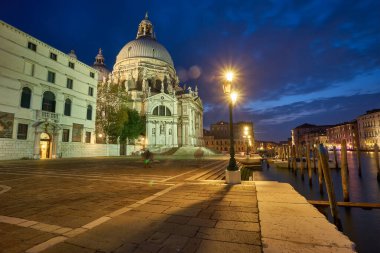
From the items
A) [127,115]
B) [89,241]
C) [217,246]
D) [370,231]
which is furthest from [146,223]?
[127,115]

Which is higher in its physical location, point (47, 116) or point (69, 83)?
point (69, 83)

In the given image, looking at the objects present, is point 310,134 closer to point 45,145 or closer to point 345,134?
point 345,134

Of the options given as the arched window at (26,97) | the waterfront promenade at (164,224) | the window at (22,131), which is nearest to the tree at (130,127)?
the arched window at (26,97)

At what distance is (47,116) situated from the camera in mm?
24812

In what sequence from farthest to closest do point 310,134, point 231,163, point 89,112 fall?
point 310,134 → point 89,112 → point 231,163

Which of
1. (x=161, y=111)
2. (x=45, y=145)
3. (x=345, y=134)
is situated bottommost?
(x=45, y=145)

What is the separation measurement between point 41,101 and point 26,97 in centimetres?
163

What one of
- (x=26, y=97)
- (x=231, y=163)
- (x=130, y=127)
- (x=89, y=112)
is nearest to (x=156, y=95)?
(x=130, y=127)

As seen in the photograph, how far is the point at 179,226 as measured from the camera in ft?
12.2

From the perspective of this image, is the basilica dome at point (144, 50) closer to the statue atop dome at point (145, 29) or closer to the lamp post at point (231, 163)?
the statue atop dome at point (145, 29)

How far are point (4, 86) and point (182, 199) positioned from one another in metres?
24.6

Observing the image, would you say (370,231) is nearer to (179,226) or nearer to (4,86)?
(179,226)

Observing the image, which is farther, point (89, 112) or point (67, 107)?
point (89, 112)

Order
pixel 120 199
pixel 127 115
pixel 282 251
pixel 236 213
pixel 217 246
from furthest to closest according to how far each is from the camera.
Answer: pixel 127 115 → pixel 120 199 → pixel 236 213 → pixel 217 246 → pixel 282 251
